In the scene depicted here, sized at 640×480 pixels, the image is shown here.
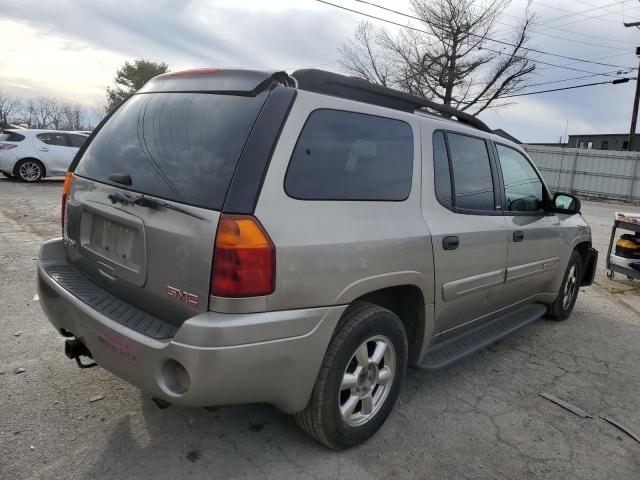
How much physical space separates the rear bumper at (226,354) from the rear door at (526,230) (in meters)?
2.01

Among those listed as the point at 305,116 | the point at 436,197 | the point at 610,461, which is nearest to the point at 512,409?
the point at 610,461

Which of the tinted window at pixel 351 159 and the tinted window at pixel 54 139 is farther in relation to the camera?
the tinted window at pixel 54 139

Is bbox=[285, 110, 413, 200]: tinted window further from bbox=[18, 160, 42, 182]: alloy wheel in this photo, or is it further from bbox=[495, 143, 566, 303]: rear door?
bbox=[18, 160, 42, 182]: alloy wheel

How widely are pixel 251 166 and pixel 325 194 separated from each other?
0.40m

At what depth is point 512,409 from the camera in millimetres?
3061

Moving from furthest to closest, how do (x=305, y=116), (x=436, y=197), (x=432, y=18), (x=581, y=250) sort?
(x=432, y=18), (x=581, y=250), (x=436, y=197), (x=305, y=116)

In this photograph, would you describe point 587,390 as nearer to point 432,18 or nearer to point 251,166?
point 251,166

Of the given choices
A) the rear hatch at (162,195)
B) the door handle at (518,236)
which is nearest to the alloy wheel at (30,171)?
the rear hatch at (162,195)

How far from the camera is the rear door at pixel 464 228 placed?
9.25ft

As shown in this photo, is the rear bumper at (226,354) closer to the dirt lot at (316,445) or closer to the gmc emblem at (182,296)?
the gmc emblem at (182,296)

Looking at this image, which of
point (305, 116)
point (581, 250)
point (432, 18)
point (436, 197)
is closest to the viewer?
point (305, 116)

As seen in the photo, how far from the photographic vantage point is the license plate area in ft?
7.18

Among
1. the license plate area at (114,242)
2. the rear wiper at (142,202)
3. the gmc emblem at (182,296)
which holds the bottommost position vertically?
the gmc emblem at (182,296)

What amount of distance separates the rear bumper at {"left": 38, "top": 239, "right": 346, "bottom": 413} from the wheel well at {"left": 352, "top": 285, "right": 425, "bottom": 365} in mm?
618
